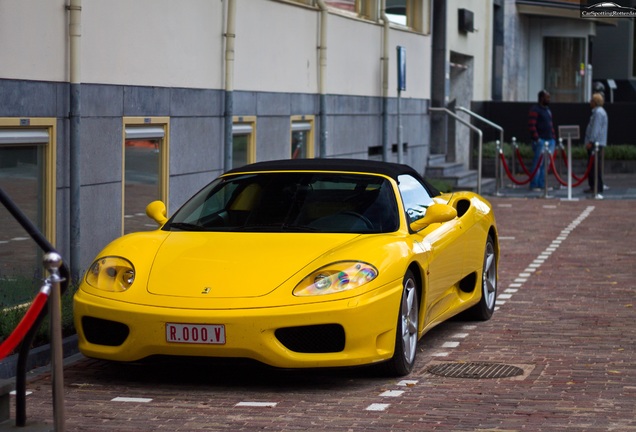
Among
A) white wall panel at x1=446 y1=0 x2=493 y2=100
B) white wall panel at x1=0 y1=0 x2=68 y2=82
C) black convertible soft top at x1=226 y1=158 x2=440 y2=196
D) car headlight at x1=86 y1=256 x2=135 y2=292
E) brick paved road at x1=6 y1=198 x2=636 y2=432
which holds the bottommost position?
brick paved road at x1=6 y1=198 x2=636 y2=432

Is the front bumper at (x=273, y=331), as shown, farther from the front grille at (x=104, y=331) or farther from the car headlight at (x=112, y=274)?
the car headlight at (x=112, y=274)

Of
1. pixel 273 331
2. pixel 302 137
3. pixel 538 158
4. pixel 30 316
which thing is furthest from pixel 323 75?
pixel 30 316

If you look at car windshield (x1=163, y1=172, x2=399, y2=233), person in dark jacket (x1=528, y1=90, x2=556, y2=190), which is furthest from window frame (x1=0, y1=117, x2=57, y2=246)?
person in dark jacket (x1=528, y1=90, x2=556, y2=190)

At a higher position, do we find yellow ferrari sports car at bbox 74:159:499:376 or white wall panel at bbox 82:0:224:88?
white wall panel at bbox 82:0:224:88

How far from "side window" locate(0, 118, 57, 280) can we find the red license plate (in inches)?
121

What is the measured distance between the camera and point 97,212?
1334cm

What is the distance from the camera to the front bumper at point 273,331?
26.5ft

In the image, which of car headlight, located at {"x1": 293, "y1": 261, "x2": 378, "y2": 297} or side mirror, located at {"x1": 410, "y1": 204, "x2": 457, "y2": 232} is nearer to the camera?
car headlight, located at {"x1": 293, "y1": 261, "x2": 378, "y2": 297}

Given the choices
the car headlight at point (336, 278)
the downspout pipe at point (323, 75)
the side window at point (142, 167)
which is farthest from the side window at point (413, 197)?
the downspout pipe at point (323, 75)

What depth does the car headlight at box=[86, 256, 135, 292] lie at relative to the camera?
8.55 m

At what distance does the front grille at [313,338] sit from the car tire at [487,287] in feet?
10.2

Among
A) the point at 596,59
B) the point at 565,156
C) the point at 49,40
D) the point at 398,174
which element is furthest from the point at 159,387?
the point at 596,59

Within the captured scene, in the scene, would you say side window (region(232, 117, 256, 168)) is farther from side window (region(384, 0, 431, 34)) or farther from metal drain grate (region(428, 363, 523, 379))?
side window (region(384, 0, 431, 34))

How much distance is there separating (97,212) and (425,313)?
4854 mm
